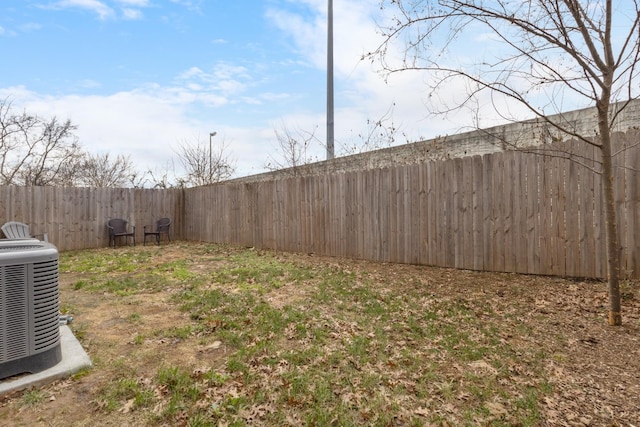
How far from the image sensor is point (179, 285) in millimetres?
4688

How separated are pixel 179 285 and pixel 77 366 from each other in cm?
245

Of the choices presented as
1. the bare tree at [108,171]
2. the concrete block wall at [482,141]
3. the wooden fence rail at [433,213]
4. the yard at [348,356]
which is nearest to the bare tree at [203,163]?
the wooden fence rail at [433,213]

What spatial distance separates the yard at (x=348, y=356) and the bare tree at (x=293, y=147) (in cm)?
548

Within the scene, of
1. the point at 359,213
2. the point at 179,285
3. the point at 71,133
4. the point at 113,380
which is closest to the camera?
the point at 113,380

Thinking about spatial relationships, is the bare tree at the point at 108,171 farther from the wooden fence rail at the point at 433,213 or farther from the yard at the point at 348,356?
the yard at the point at 348,356

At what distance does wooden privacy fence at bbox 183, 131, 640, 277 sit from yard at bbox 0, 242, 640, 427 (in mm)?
421

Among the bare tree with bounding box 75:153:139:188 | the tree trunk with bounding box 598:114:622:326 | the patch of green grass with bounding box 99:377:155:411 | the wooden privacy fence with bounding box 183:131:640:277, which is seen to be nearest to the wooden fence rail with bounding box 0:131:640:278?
the wooden privacy fence with bounding box 183:131:640:277

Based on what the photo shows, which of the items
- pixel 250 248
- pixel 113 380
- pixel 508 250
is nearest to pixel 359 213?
pixel 508 250

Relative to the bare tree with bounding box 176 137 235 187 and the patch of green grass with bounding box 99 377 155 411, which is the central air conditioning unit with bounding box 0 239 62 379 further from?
the bare tree with bounding box 176 137 235 187

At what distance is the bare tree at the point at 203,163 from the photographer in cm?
1305

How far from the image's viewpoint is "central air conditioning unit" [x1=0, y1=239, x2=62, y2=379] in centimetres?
200

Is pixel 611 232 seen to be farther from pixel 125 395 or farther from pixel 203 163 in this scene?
pixel 203 163

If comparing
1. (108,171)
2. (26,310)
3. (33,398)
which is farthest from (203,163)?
(33,398)

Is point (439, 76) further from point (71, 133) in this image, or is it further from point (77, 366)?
point (71, 133)
